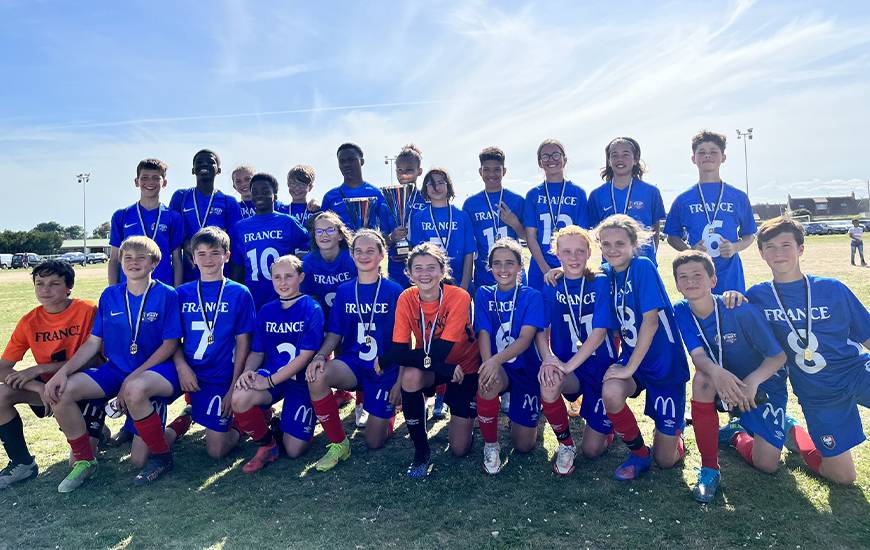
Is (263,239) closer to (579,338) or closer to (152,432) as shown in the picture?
(152,432)

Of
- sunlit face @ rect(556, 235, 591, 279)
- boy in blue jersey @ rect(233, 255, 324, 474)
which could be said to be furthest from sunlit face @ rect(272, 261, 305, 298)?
sunlit face @ rect(556, 235, 591, 279)

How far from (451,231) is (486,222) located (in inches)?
18.0

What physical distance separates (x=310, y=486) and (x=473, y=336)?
1675mm

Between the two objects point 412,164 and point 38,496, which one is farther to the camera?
point 412,164

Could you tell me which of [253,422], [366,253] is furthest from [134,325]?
[366,253]

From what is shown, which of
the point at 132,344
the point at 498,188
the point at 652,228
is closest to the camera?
the point at 132,344

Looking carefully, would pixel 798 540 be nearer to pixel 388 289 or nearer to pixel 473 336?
pixel 473 336

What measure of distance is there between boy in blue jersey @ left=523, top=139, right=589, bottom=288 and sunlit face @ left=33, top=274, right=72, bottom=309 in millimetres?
4339

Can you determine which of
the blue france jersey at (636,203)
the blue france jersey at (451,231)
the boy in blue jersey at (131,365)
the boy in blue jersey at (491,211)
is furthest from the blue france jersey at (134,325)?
the blue france jersey at (636,203)

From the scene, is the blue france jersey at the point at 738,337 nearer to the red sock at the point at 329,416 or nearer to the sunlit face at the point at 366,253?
the sunlit face at the point at 366,253

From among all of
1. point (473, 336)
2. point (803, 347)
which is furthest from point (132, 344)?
point (803, 347)

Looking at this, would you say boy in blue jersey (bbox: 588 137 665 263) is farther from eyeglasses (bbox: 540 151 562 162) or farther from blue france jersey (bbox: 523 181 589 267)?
eyeglasses (bbox: 540 151 562 162)

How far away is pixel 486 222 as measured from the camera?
5.61 m

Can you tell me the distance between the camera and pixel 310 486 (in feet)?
12.3
